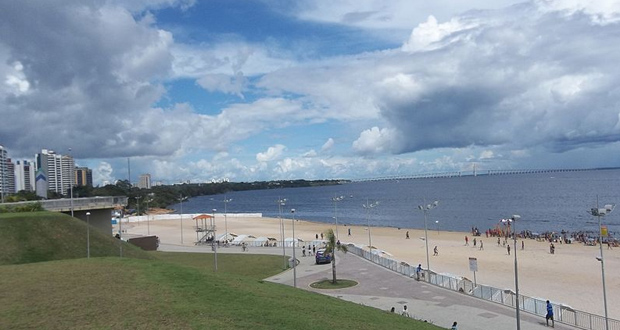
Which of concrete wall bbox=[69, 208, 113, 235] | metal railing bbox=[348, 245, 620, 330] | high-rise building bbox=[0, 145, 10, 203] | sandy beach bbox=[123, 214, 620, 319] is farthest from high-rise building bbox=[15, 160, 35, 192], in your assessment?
metal railing bbox=[348, 245, 620, 330]

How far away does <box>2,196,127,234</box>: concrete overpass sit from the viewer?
44.3 metres

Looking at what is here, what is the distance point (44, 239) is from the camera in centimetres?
2917

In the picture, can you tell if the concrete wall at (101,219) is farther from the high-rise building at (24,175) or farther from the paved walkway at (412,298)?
the high-rise building at (24,175)

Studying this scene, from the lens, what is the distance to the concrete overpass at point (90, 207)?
145 ft

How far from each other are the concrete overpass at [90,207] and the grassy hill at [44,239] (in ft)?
43.4

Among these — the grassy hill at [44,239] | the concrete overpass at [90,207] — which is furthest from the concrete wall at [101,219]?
the grassy hill at [44,239]

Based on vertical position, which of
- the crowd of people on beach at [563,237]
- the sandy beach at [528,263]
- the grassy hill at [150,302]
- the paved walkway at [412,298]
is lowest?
the crowd of people on beach at [563,237]

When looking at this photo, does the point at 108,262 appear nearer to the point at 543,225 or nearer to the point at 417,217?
the point at 543,225

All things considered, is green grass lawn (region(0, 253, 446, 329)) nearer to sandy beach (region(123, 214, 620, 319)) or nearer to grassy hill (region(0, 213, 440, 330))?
grassy hill (region(0, 213, 440, 330))

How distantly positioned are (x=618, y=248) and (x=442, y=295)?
42.2 metres

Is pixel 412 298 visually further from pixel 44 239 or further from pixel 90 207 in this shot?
pixel 90 207

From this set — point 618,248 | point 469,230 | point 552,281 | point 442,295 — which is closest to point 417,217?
A: point 469,230

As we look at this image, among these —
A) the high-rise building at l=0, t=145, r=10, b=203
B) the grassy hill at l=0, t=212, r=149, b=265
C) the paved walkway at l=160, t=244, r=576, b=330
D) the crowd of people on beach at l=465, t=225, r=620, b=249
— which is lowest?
the crowd of people on beach at l=465, t=225, r=620, b=249

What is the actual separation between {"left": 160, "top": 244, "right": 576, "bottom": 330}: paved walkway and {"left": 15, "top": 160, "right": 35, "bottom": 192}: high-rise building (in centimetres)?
13337
